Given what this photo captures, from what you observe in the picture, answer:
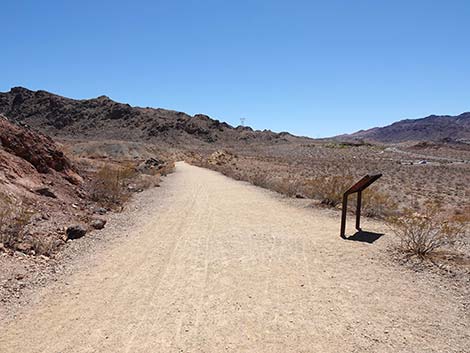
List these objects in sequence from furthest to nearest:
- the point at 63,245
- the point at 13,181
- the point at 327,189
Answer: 1. the point at 327,189
2. the point at 13,181
3. the point at 63,245

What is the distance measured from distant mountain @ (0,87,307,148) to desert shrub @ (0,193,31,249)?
91157 mm

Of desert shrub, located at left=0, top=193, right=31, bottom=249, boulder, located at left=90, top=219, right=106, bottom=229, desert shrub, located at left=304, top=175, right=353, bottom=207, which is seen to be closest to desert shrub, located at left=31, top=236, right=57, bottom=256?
desert shrub, located at left=0, top=193, right=31, bottom=249

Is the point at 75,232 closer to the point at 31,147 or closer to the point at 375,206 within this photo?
the point at 31,147

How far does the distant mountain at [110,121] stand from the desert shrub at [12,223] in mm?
91157

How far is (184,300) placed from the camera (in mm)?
5645

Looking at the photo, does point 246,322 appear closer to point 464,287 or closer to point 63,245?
point 464,287

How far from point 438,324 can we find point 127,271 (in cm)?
482

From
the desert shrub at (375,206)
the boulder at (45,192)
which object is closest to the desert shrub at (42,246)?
the boulder at (45,192)

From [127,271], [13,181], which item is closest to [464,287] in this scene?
[127,271]

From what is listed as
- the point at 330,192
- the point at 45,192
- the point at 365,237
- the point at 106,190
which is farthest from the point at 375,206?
the point at 45,192

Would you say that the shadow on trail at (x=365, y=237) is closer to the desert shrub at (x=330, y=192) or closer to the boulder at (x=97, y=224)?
the desert shrub at (x=330, y=192)

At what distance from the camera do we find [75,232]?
343 inches

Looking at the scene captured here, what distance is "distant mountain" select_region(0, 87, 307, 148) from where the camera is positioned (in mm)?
104294

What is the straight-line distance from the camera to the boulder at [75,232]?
8555 millimetres
